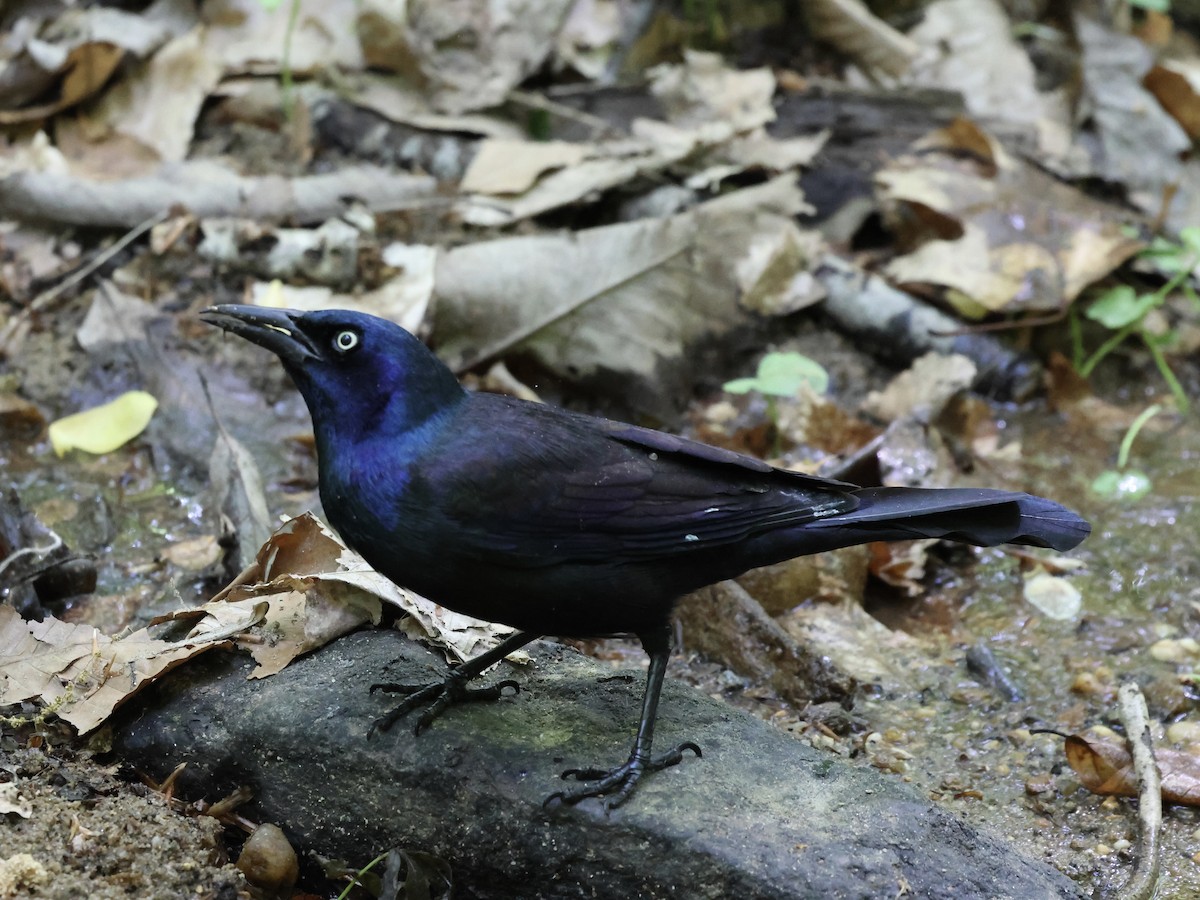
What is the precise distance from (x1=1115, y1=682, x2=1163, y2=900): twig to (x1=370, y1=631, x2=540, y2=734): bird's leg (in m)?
1.55

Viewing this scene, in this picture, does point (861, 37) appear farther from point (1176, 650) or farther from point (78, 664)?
point (78, 664)

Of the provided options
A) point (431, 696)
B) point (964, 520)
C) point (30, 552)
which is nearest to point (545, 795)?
point (431, 696)

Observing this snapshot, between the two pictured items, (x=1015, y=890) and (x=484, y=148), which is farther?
(x=484, y=148)

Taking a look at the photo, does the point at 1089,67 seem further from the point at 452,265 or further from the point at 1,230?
the point at 1,230

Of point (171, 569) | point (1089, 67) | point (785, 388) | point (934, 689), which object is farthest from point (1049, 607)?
point (1089, 67)

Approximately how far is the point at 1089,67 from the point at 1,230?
5.65 metres

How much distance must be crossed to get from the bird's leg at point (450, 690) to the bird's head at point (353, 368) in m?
0.66

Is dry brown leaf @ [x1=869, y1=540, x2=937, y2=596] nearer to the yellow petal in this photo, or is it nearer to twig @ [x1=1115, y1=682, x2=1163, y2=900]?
twig @ [x1=1115, y1=682, x2=1163, y2=900]

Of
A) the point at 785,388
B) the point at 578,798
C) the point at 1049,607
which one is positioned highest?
the point at 578,798

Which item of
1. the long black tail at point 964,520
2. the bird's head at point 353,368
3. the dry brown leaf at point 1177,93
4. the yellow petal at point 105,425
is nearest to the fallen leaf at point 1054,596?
the long black tail at point 964,520

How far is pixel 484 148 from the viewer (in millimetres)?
6410

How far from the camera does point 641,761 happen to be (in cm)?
307

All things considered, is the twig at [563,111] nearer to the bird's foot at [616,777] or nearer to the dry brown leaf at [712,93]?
the dry brown leaf at [712,93]

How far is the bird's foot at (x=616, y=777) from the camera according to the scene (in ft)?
9.76
